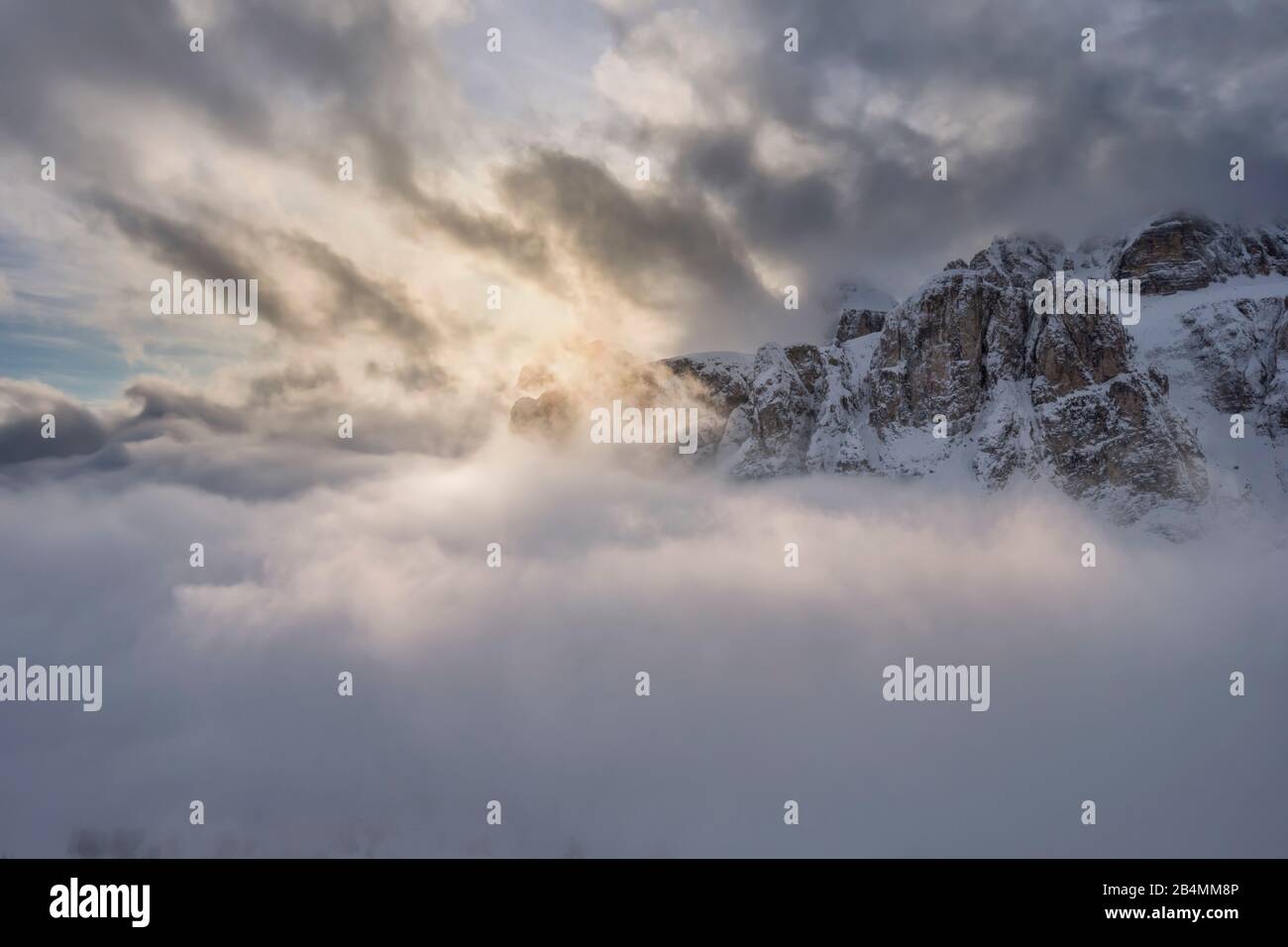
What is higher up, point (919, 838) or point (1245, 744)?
point (1245, 744)

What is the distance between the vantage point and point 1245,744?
615ft
